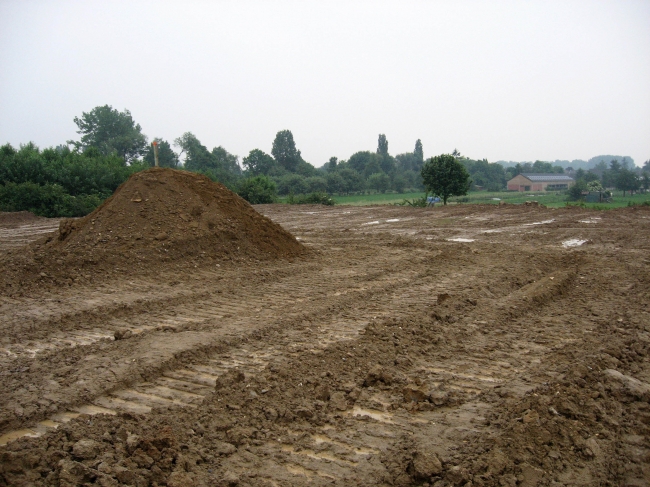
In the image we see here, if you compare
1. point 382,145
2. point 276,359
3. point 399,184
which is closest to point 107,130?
point 399,184

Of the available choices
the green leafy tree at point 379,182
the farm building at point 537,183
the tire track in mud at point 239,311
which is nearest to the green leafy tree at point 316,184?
the green leafy tree at point 379,182

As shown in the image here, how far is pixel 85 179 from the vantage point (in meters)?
30.9

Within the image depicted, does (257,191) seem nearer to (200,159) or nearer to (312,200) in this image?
(312,200)

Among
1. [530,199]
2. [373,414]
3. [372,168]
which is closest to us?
[373,414]

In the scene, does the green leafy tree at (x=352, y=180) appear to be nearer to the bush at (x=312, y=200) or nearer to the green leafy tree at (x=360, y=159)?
the green leafy tree at (x=360, y=159)

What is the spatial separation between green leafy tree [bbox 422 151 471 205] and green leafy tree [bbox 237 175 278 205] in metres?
12.9

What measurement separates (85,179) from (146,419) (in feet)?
100

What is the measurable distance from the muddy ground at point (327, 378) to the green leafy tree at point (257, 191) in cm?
2921

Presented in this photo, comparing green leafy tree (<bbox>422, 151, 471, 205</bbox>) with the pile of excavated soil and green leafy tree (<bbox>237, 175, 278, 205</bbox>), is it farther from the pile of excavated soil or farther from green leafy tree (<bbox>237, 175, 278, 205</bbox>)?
the pile of excavated soil

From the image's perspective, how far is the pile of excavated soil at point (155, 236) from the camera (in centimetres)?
920

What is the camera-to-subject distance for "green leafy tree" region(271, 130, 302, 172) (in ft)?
253

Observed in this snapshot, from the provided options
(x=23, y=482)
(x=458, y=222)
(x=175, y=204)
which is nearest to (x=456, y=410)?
(x=23, y=482)

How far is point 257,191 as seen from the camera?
38562 millimetres

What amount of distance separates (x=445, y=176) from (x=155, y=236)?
24255 millimetres
